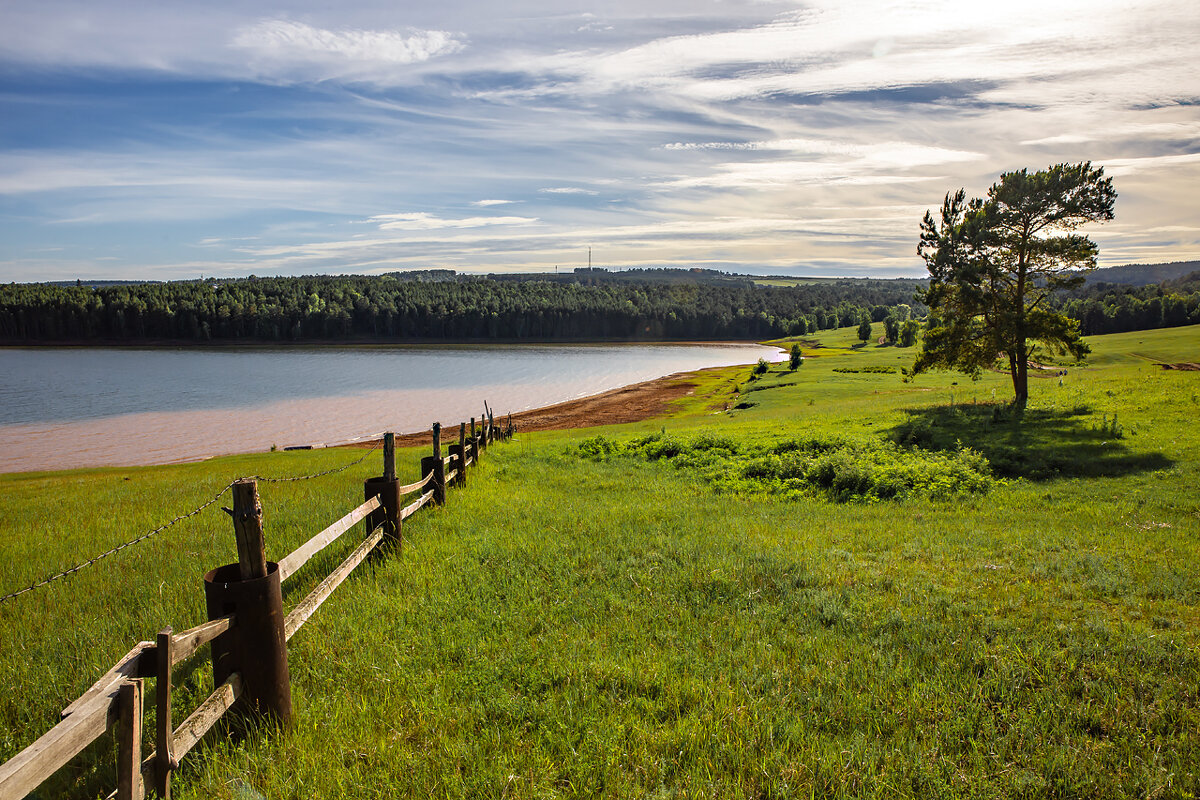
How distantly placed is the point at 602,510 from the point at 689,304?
17951cm

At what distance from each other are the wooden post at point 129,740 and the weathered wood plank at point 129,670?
0.17 meters

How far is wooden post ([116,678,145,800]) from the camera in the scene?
11.1ft

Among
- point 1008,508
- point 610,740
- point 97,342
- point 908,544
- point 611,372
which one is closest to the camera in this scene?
point 610,740

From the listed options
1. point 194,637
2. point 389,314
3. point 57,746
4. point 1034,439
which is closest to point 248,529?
point 194,637

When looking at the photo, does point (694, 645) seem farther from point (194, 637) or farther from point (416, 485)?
point (416, 485)

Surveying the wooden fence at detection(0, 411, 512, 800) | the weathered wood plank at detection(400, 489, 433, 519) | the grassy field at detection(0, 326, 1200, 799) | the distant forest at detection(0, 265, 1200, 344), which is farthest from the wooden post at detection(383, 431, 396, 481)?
the distant forest at detection(0, 265, 1200, 344)

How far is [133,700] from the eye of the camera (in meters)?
3.43

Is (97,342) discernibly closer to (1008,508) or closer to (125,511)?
(125,511)

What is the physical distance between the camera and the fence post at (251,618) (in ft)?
15.2

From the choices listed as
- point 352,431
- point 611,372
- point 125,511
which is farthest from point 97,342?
point 125,511

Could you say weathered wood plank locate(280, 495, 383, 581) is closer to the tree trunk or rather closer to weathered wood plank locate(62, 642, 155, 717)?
weathered wood plank locate(62, 642, 155, 717)

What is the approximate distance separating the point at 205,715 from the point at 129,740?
846 millimetres

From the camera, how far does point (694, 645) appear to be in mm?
6152

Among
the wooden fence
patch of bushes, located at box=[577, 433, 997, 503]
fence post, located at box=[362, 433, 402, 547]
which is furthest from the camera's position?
patch of bushes, located at box=[577, 433, 997, 503]
